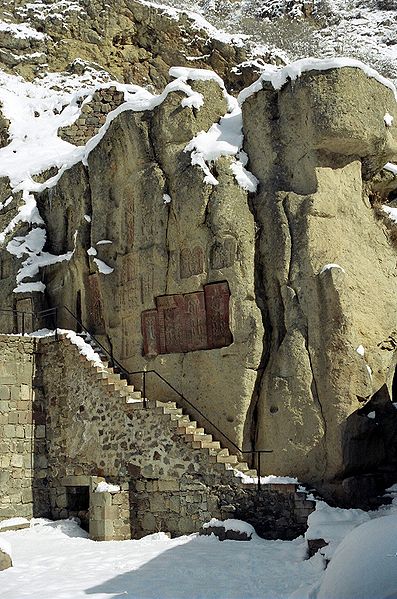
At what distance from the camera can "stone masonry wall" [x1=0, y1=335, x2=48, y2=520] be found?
1919 centimetres

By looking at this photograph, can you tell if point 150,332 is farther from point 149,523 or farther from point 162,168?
point 149,523

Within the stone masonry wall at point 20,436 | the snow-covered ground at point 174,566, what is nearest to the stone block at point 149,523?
the snow-covered ground at point 174,566

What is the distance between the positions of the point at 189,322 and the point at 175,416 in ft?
7.37

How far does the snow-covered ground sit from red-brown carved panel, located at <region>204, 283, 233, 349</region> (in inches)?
155

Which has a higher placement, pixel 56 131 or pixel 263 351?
pixel 56 131

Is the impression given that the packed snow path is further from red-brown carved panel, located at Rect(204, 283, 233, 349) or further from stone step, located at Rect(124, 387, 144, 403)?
red-brown carved panel, located at Rect(204, 283, 233, 349)

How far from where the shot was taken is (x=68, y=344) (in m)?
19.7

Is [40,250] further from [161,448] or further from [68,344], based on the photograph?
[161,448]

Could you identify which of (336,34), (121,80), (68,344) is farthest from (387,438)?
(336,34)

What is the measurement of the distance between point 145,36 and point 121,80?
3245 mm

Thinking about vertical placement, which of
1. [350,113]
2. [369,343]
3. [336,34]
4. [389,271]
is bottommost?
[369,343]

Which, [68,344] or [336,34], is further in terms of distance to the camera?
[336,34]

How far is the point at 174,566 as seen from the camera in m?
14.4

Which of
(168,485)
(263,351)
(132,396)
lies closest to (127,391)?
(132,396)
